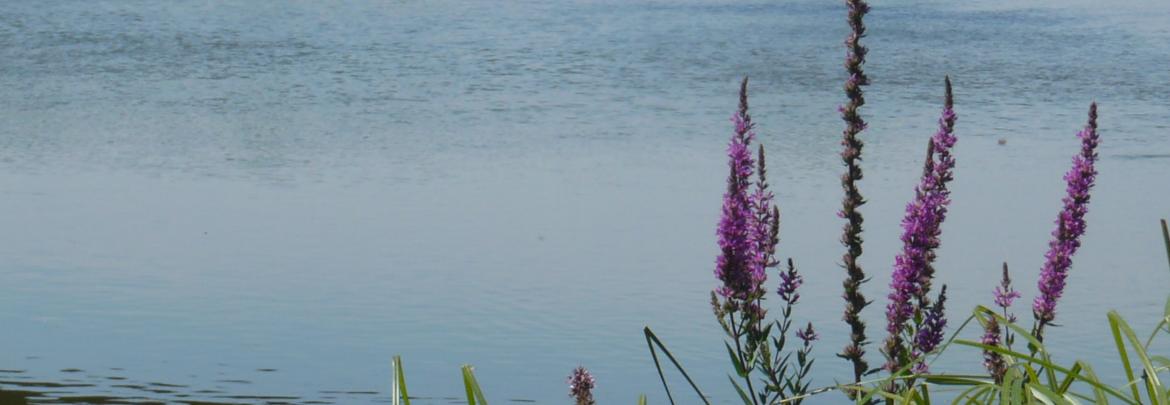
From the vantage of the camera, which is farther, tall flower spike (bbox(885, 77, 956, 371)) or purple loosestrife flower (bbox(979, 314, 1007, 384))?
tall flower spike (bbox(885, 77, 956, 371))

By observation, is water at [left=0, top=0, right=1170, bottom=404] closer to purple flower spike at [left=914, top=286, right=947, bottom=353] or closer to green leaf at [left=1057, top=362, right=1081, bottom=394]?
purple flower spike at [left=914, top=286, right=947, bottom=353]

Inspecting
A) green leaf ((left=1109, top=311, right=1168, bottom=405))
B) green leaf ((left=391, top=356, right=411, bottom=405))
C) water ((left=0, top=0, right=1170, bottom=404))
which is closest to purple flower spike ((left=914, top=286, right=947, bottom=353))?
green leaf ((left=1109, top=311, right=1168, bottom=405))

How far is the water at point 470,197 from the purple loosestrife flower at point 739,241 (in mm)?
2315

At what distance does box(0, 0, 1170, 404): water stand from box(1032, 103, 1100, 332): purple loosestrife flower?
95.3 inches

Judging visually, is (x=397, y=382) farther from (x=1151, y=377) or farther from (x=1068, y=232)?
(x=1068, y=232)

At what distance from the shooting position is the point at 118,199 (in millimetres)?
8609

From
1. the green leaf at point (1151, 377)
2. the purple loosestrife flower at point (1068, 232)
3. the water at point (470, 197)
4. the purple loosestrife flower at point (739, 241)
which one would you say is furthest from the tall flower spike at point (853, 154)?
the water at point (470, 197)

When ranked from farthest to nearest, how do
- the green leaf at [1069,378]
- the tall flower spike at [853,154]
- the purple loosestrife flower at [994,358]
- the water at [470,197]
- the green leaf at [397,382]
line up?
the water at [470,197] < the tall flower spike at [853,154] < the purple loosestrife flower at [994,358] < the green leaf at [1069,378] < the green leaf at [397,382]

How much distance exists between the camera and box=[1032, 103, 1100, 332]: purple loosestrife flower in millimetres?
3279

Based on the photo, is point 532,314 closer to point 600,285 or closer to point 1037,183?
point 600,285

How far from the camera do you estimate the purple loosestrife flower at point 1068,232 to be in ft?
10.8

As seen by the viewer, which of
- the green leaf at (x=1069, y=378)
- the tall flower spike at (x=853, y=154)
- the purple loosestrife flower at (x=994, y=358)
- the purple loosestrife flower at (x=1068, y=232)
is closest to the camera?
the green leaf at (x=1069, y=378)

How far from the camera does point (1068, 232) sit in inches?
129

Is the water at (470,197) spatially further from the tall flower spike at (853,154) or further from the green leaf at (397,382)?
the green leaf at (397,382)
